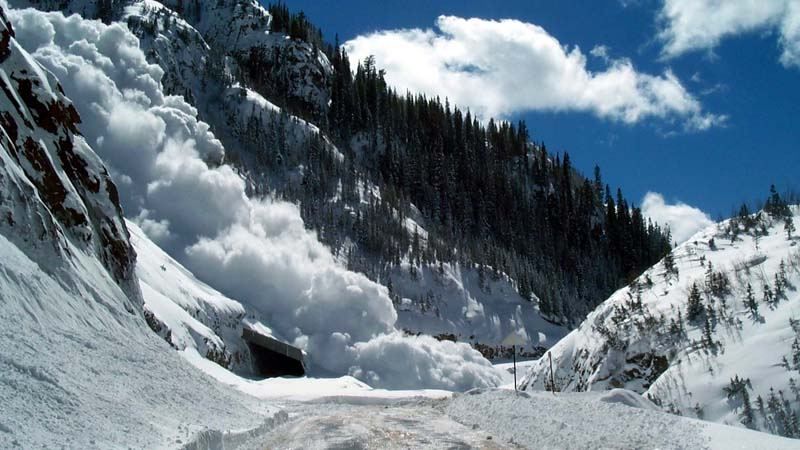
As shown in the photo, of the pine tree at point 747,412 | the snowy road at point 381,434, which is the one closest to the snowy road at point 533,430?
the snowy road at point 381,434

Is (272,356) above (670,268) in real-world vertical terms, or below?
below

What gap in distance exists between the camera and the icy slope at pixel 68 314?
10.8 m

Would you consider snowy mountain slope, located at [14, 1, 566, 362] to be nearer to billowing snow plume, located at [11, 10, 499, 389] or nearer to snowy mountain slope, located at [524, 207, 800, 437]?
billowing snow plume, located at [11, 10, 499, 389]

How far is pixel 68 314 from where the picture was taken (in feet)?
50.2

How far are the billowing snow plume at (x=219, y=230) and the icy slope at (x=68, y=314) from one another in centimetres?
2095

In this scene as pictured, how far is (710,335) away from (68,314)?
15692 millimetres

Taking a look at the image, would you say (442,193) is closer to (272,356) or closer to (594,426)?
(272,356)

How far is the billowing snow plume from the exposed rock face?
20.7 metres

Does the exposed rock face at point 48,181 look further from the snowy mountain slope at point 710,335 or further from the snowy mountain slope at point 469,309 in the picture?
the snowy mountain slope at point 469,309

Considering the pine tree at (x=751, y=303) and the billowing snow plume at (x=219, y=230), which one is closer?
the pine tree at (x=751, y=303)

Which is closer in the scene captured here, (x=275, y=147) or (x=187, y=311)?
(x=187, y=311)

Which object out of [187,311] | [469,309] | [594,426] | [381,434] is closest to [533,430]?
[594,426]

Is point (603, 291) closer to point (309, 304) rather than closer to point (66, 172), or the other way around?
point (309, 304)

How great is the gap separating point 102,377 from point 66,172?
39.5ft
